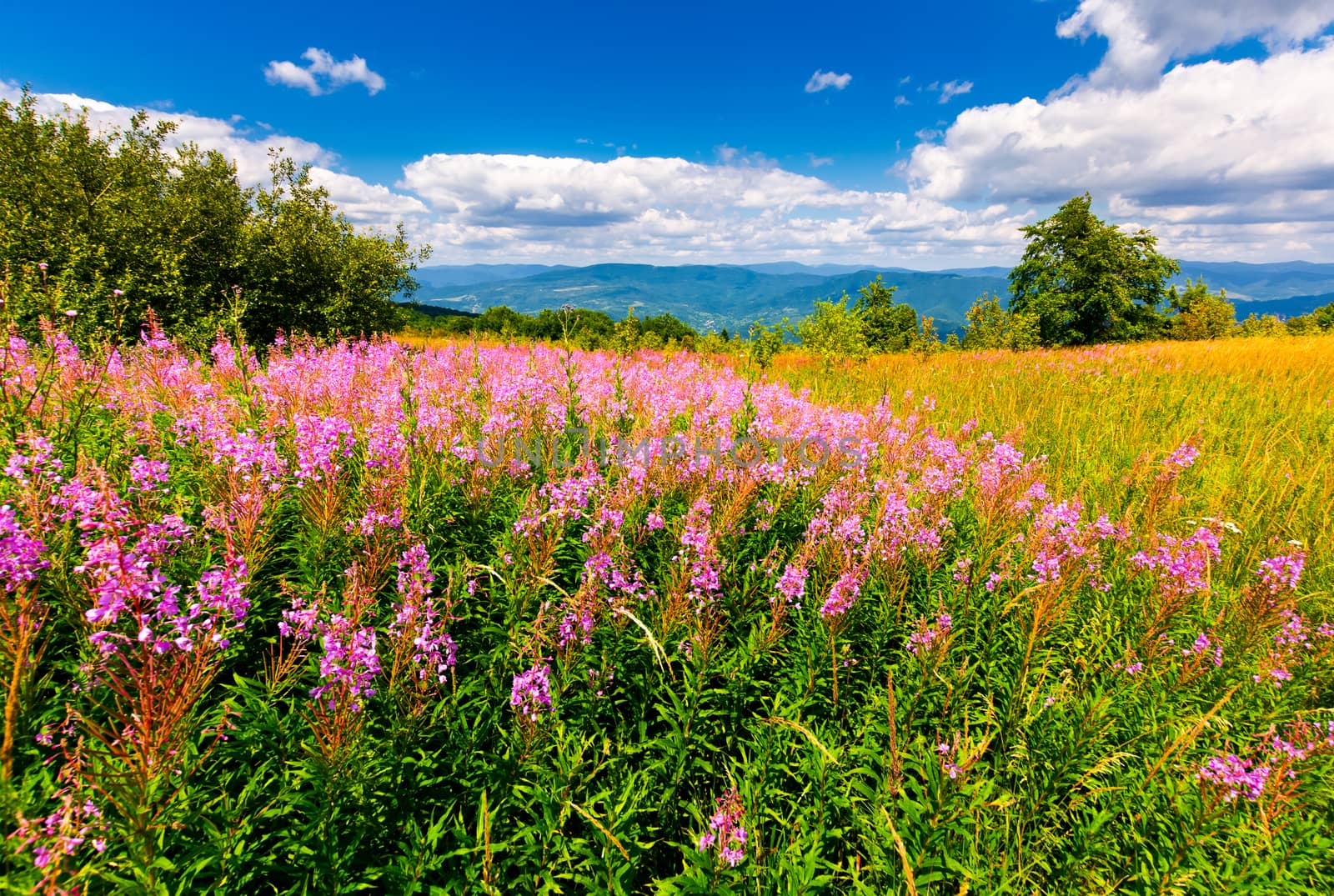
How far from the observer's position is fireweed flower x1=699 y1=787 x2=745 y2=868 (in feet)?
6.04

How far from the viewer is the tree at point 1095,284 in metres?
49.4

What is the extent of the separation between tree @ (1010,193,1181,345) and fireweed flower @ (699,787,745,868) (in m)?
61.5

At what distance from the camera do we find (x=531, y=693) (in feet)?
7.24

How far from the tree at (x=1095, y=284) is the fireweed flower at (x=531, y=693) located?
6166 cm

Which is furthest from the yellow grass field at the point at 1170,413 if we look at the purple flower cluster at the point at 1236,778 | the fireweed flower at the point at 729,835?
the fireweed flower at the point at 729,835

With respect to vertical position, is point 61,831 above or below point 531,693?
above

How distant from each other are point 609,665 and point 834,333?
13729mm

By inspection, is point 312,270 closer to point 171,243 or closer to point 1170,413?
point 171,243

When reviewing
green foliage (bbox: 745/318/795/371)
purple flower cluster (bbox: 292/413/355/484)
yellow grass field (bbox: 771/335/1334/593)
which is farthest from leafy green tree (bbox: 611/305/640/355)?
purple flower cluster (bbox: 292/413/355/484)

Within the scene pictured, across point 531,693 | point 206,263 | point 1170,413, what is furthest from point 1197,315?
point 206,263

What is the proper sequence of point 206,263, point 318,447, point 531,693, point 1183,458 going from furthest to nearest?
point 206,263 < point 1183,458 < point 318,447 < point 531,693

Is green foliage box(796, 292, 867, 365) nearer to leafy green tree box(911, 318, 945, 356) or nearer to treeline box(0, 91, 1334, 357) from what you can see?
treeline box(0, 91, 1334, 357)

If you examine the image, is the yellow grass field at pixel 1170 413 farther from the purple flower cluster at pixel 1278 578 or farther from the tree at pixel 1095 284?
the tree at pixel 1095 284

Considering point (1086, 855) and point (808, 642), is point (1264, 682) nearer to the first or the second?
point (1086, 855)
